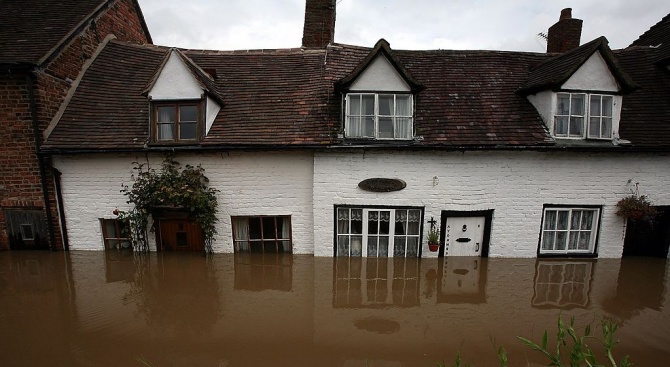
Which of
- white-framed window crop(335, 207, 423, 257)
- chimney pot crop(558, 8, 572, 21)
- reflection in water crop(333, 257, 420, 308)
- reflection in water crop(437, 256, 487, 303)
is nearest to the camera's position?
reflection in water crop(333, 257, 420, 308)

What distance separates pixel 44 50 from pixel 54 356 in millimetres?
8583

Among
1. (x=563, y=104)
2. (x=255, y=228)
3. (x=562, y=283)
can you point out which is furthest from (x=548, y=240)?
(x=255, y=228)

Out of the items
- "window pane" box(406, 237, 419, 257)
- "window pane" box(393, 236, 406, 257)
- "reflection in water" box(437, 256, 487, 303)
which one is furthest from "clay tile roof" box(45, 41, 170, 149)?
"reflection in water" box(437, 256, 487, 303)

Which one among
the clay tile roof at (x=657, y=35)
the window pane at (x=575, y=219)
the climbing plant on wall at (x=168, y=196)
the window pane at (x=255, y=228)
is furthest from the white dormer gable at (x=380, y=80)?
the clay tile roof at (x=657, y=35)

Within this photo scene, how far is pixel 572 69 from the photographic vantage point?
8.76 m

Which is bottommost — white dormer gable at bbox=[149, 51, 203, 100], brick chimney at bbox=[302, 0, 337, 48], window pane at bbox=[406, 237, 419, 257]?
window pane at bbox=[406, 237, 419, 257]

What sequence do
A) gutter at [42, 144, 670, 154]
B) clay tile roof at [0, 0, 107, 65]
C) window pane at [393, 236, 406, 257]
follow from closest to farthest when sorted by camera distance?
gutter at [42, 144, 670, 154]
clay tile roof at [0, 0, 107, 65]
window pane at [393, 236, 406, 257]

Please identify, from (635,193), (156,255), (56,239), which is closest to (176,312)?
(156,255)

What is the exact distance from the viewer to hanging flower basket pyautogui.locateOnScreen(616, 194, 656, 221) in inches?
341

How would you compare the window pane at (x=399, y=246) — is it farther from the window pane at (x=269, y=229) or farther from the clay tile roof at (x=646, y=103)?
the clay tile roof at (x=646, y=103)

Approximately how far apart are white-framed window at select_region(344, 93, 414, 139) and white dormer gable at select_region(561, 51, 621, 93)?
4.41 metres

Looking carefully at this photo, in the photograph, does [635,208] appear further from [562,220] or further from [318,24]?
[318,24]

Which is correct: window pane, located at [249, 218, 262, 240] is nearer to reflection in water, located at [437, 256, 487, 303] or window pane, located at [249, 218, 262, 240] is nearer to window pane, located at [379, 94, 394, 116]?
window pane, located at [379, 94, 394, 116]

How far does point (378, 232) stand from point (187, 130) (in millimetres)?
6235
